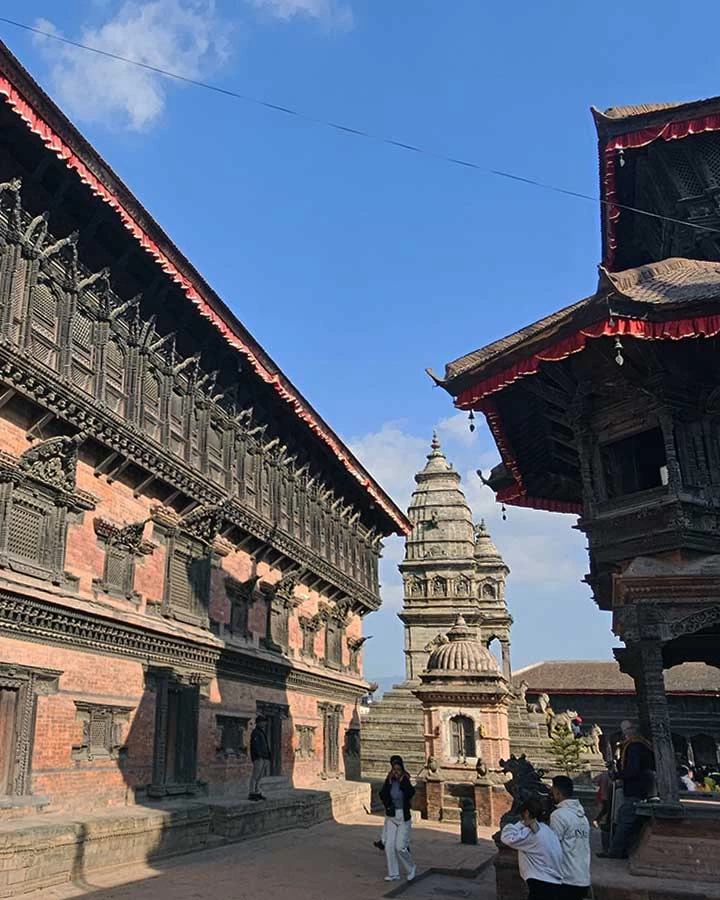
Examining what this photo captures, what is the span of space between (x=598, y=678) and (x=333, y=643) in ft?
82.2

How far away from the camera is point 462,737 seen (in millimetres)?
24969

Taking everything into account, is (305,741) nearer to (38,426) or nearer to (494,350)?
(38,426)

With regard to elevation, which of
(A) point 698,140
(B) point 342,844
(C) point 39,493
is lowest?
(B) point 342,844

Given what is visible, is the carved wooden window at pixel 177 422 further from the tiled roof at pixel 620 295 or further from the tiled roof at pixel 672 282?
the tiled roof at pixel 672 282

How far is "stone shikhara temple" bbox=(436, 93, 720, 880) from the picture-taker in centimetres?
910

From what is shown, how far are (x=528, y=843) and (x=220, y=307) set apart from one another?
1471cm

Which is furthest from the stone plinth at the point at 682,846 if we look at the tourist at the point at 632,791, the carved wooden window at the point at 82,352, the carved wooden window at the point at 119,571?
the carved wooden window at the point at 82,352

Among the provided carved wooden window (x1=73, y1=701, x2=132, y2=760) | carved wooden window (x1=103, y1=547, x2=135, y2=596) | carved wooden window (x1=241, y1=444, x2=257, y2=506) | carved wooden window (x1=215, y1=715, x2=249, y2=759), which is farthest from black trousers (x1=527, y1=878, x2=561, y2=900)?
carved wooden window (x1=241, y1=444, x2=257, y2=506)

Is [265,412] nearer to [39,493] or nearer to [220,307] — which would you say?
[220,307]

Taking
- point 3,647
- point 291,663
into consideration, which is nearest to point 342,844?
point 291,663

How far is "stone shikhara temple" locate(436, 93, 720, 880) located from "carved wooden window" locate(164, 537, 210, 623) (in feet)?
27.6

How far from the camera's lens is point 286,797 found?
19828 millimetres

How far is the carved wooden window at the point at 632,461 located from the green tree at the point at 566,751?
20.1 metres

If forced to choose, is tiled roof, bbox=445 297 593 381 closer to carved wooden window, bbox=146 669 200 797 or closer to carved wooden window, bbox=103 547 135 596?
carved wooden window, bbox=103 547 135 596
